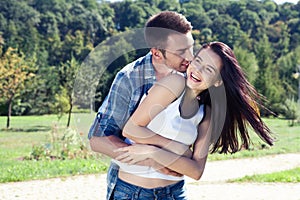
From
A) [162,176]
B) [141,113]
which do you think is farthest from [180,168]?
[141,113]

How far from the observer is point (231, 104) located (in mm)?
2115

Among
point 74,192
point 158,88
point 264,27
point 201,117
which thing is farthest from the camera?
point 264,27

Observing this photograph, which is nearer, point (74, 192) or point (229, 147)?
point (229, 147)

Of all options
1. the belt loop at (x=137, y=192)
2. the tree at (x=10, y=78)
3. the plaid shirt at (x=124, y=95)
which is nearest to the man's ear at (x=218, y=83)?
the plaid shirt at (x=124, y=95)

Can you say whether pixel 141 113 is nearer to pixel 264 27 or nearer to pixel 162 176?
pixel 162 176

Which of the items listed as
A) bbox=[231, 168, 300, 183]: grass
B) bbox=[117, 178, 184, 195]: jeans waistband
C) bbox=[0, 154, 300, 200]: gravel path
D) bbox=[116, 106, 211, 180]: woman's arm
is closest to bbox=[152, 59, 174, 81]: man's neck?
bbox=[116, 106, 211, 180]: woman's arm

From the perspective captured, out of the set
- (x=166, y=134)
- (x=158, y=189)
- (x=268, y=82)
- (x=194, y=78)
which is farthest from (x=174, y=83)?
(x=268, y=82)

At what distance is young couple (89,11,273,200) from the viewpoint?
191cm

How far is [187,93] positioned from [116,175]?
447mm

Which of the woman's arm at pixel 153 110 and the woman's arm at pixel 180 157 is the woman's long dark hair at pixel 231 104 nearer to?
the woman's arm at pixel 180 157

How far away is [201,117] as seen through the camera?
203 cm

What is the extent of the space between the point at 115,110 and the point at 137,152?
0.17 meters

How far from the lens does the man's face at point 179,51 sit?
188 centimetres

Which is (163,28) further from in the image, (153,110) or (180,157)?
(180,157)
